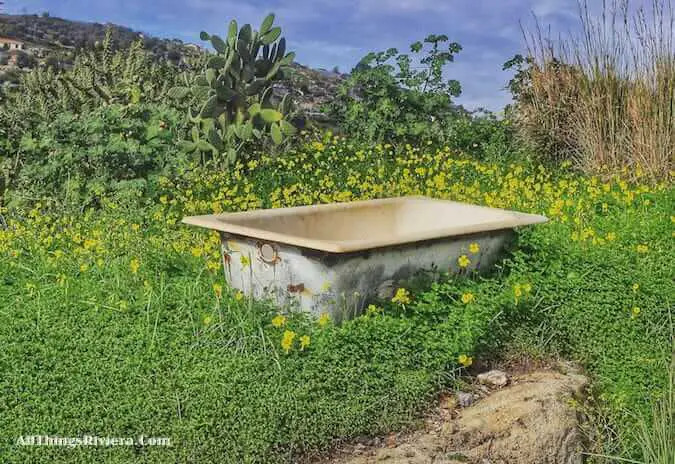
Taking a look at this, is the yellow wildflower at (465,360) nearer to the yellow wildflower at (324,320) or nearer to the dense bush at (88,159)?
the yellow wildflower at (324,320)

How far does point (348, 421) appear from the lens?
3.20m

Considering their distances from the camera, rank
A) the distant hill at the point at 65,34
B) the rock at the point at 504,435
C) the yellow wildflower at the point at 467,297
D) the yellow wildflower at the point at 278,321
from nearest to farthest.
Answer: the rock at the point at 504,435 → the yellow wildflower at the point at 278,321 → the yellow wildflower at the point at 467,297 → the distant hill at the point at 65,34

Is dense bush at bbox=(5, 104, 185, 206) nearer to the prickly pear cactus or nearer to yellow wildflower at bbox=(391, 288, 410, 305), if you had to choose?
the prickly pear cactus

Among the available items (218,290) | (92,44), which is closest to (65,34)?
(92,44)

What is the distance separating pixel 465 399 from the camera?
3.55 metres

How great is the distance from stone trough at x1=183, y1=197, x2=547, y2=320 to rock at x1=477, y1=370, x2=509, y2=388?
585mm

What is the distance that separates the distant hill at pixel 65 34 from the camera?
10359 mm

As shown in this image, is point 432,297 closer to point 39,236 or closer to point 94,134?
point 39,236

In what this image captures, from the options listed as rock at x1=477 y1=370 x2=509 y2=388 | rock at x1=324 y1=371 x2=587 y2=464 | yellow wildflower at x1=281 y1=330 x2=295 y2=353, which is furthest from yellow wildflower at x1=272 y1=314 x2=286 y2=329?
rock at x1=477 y1=370 x2=509 y2=388

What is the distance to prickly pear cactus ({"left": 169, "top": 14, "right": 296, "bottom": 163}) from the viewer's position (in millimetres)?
7090

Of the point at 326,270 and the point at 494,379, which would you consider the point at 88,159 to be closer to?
the point at 326,270

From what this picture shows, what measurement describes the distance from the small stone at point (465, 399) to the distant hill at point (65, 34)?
7.51 m

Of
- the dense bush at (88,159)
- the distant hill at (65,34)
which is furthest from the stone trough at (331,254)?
the distant hill at (65,34)

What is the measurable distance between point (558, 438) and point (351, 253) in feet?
3.80
